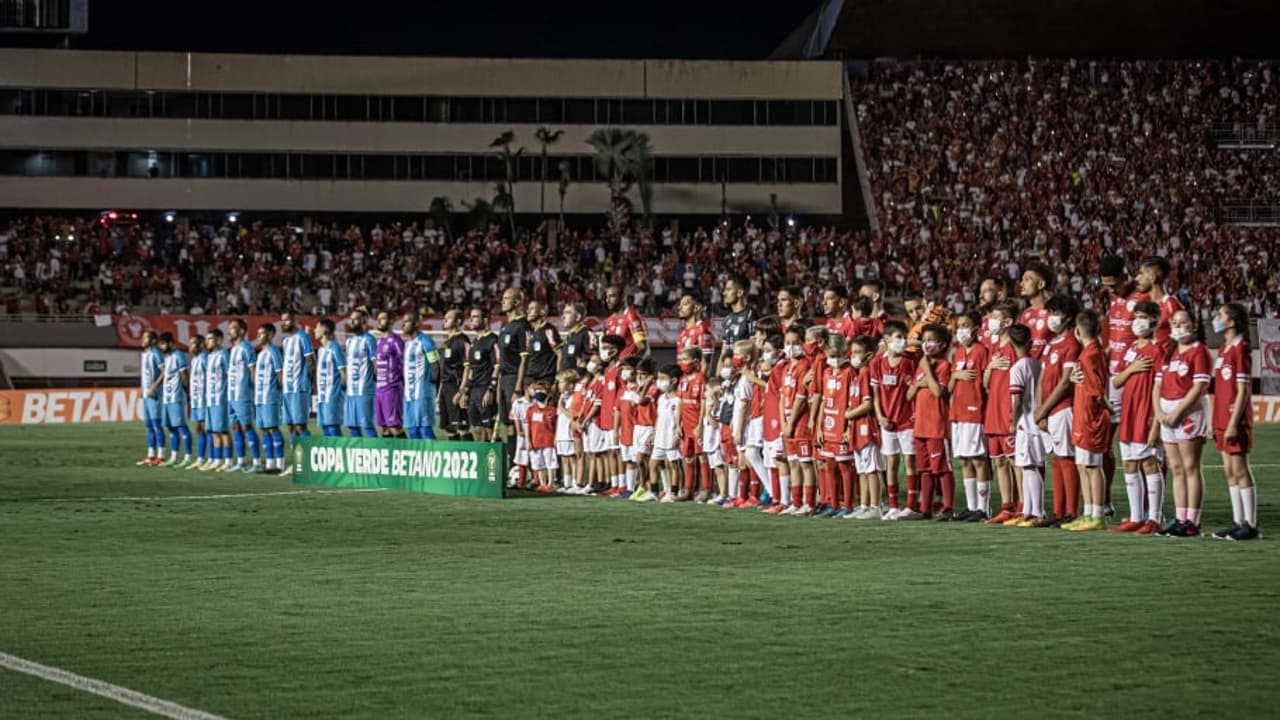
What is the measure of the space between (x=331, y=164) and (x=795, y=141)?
19386 millimetres

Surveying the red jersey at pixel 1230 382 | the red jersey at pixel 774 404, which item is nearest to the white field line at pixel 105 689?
the red jersey at pixel 1230 382

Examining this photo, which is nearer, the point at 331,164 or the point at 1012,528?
the point at 1012,528

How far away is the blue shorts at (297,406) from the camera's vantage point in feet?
81.3

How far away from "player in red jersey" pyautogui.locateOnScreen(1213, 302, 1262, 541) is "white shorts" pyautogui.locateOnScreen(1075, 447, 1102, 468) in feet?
3.50

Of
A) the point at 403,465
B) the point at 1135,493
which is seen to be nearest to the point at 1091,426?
the point at 1135,493

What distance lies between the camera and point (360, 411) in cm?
2341

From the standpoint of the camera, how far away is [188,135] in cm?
7288

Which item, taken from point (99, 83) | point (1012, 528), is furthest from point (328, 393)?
point (99, 83)

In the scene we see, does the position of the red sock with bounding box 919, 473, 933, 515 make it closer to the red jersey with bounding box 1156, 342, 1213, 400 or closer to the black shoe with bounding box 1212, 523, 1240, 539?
the red jersey with bounding box 1156, 342, 1213, 400

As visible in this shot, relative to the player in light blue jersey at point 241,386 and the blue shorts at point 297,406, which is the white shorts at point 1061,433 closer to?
the blue shorts at point 297,406

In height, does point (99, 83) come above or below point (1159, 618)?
above

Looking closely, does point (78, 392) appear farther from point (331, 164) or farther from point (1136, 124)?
point (1136, 124)

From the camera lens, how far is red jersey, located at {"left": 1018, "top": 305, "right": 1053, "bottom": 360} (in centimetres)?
1549

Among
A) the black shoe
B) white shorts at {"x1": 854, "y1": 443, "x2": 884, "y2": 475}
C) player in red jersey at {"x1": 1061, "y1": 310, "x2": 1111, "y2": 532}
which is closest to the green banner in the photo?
white shorts at {"x1": 854, "y1": 443, "x2": 884, "y2": 475}
